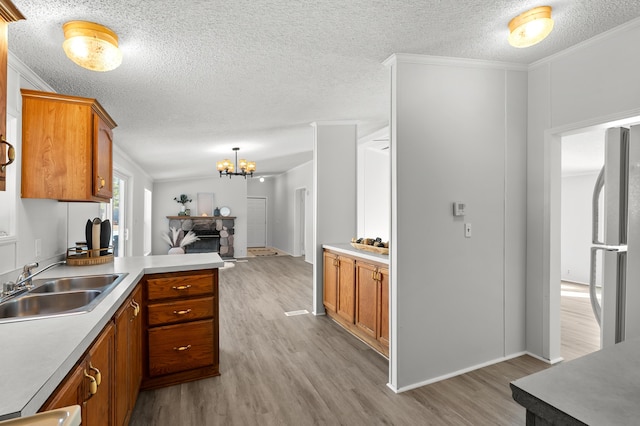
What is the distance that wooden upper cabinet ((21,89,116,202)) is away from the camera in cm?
206

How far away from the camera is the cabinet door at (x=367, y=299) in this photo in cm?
304

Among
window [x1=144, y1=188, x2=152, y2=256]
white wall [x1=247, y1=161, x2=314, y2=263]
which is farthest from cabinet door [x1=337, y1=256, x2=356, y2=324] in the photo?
window [x1=144, y1=188, x2=152, y2=256]

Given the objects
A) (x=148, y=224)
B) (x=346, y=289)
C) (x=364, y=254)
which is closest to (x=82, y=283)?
(x=364, y=254)

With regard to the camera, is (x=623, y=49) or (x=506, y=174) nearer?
(x=623, y=49)

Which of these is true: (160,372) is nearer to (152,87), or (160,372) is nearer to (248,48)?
(152,87)

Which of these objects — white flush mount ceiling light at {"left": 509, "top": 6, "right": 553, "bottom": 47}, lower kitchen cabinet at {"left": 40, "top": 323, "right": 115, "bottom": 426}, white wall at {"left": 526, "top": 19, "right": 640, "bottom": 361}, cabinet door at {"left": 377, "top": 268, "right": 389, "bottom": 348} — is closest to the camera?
lower kitchen cabinet at {"left": 40, "top": 323, "right": 115, "bottom": 426}

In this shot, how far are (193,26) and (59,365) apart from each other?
168cm

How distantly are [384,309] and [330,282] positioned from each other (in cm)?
117

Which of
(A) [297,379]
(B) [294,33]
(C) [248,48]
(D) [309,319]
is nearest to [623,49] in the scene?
(B) [294,33]

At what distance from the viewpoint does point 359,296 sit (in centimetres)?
331

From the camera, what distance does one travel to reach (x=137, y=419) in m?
2.04

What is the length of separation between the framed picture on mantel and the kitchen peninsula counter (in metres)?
9.41

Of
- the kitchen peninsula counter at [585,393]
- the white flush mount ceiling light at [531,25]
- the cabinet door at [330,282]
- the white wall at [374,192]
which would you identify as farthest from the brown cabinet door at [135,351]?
the white wall at [374,192]

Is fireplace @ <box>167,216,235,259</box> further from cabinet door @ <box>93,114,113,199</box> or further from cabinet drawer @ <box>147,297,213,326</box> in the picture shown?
cabinet drawer @ <box>147,297,213,326</box>
